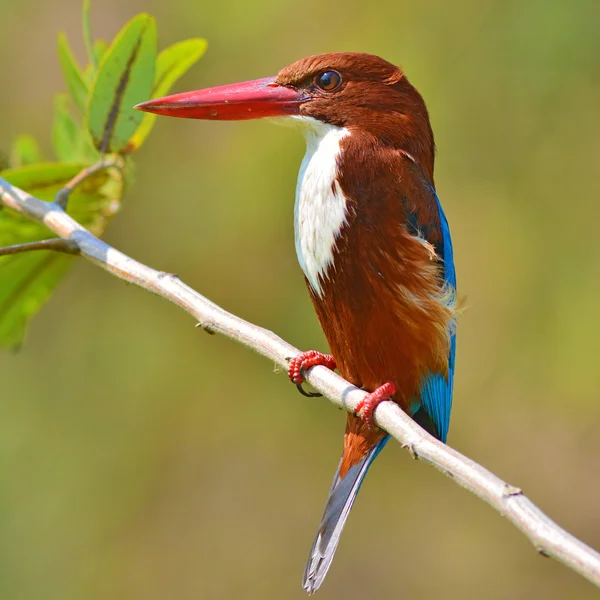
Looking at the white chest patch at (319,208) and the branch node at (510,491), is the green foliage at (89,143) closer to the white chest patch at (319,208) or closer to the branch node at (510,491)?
the white chest patch at (319,208)

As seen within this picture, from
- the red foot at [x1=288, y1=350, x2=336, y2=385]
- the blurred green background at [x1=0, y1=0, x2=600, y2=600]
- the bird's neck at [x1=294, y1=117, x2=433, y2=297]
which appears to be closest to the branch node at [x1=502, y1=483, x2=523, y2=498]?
the red foot at [x1=288, y1=350, x2=336, y2=385]

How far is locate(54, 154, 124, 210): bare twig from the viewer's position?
190 centimetres

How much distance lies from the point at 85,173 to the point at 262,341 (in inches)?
22.4

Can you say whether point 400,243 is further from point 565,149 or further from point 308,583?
point 565,149

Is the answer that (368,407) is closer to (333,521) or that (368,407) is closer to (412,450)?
(333,521)

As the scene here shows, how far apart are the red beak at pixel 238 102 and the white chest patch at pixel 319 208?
0.17ft

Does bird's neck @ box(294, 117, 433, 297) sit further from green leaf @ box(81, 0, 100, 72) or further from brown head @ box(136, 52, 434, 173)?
green leaf @ box(81, 0, 100, 72)

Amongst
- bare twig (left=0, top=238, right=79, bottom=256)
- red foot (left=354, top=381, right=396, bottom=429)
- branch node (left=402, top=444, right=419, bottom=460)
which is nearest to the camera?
branch node (left=402, top=444, right=419, bottom=460)

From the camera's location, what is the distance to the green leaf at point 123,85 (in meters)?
1.85

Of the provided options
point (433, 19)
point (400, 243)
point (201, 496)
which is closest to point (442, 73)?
point (433, 19)

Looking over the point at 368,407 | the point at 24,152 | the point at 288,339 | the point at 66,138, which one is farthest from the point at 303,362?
the point at 288,339

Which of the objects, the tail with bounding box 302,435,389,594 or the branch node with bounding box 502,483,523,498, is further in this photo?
the tail with bounding box 302,435,389,594

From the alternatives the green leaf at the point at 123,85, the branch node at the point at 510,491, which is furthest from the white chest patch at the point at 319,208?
the branch node at the point at 510,491

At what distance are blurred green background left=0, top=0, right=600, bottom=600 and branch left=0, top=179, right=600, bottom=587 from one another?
1695 mm
